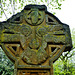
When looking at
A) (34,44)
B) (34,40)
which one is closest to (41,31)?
(34,40)

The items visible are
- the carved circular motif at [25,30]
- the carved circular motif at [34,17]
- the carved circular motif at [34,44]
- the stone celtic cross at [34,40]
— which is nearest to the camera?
the stone celtic cross at [34,40]

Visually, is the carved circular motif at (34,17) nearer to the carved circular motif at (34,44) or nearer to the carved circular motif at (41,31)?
the carved circular motif at (41,31)

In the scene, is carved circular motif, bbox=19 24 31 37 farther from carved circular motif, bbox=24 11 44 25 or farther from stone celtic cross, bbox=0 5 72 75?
carved circular motif, bbox=24 11 44 25

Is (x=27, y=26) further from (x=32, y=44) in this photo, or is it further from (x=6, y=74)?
(x=6, y=74)

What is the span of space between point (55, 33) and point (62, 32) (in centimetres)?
22

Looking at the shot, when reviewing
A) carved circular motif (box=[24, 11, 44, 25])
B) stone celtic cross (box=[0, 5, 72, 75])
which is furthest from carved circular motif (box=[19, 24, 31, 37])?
carved circular motif (box=[24, 11, 44, 25])

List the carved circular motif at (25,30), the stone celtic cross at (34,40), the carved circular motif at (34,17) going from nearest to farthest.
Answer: the stone celtic cross at (34,40) → the carved circular motif at (25,30) → the carved circular motif at (34,17)

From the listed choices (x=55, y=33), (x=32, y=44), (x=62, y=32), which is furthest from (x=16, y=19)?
(x=62, y=32)

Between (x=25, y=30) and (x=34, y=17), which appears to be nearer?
(x=25, y=30)

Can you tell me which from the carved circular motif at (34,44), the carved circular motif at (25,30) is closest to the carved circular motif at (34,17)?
the carved circular motif at (25,30)

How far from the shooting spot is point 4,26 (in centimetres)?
300

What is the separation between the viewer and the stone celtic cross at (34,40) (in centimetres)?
251

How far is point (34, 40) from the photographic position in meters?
2.86

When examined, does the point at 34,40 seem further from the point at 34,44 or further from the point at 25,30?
the point at 25,30
